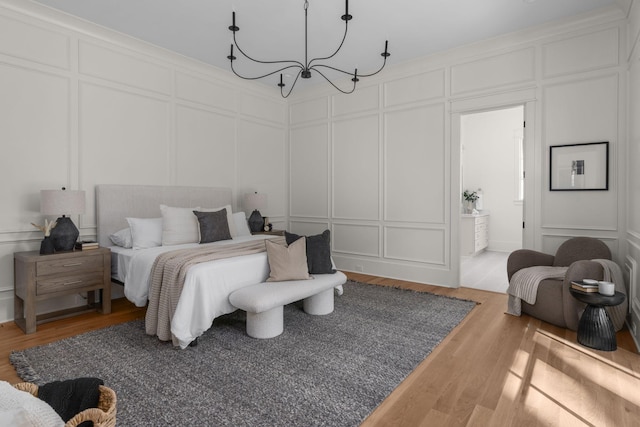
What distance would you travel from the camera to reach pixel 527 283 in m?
3.33

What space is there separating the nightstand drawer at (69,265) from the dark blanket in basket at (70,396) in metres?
2.43

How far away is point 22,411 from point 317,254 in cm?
275

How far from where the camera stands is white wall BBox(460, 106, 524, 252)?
738 cm

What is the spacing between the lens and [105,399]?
116 centimetres

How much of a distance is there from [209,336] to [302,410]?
130cm

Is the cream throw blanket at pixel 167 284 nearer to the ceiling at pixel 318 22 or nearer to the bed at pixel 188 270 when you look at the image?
the bed at pixel 188 270

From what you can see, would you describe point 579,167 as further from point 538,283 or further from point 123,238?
point 123,238

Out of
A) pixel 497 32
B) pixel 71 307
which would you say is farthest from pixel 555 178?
pixel 71 307

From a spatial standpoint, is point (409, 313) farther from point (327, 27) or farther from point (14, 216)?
point (14, 216)

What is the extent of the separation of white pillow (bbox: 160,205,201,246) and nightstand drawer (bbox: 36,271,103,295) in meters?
0.70

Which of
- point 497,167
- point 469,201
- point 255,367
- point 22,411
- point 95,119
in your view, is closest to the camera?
point 22,411

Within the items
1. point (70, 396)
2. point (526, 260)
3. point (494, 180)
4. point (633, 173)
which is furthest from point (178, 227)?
point (494, 180)

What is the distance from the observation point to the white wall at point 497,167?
7375 mm

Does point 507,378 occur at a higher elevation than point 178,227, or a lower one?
lower
